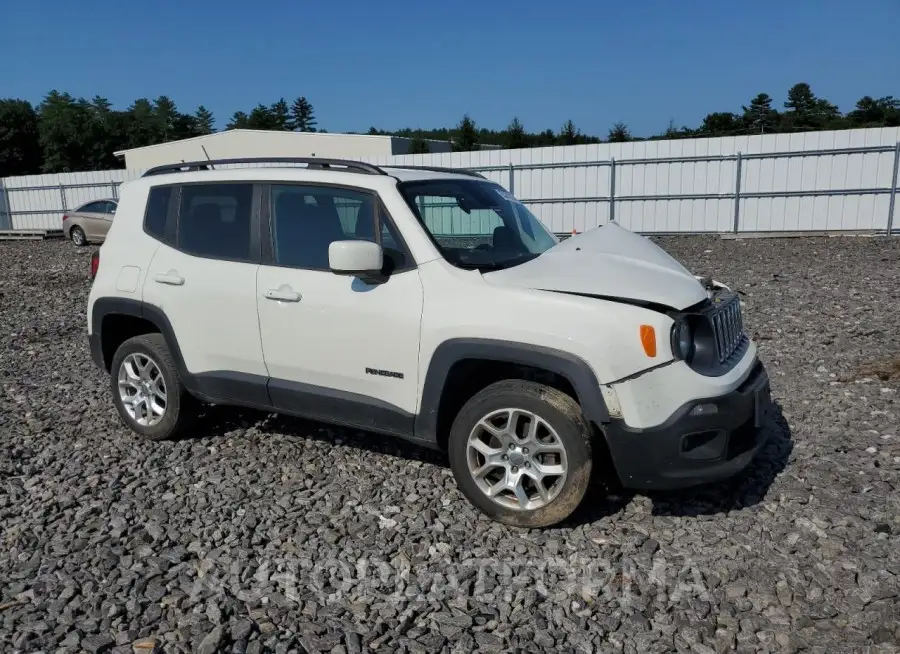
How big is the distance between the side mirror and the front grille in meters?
1.78

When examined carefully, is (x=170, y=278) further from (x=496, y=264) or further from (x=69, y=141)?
(x=69, y=141)

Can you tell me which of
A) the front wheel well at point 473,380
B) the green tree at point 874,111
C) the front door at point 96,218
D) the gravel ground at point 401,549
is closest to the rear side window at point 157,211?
the gravel ground at point 401,549

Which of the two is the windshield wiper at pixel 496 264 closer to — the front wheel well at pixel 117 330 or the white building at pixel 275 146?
the front wheel well at pixel 117 330

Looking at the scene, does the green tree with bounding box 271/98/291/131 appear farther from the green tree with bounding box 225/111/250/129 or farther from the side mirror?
the side mirror

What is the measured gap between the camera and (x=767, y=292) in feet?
34.1

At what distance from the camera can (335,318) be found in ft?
13.4

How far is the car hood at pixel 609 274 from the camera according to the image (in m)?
3.55

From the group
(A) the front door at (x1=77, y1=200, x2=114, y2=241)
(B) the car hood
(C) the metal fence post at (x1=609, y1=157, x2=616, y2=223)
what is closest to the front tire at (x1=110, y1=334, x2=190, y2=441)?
(B) the car hood

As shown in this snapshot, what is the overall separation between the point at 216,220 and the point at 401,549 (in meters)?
2.47

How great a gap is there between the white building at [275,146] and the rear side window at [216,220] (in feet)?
85.5

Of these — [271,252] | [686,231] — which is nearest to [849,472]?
[271,252]

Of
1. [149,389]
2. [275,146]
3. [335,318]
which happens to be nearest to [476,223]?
[335,318]

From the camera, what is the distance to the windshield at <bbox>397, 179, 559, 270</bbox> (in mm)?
4078

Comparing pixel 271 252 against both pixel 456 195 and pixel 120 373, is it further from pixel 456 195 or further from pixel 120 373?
pixel 120 373
